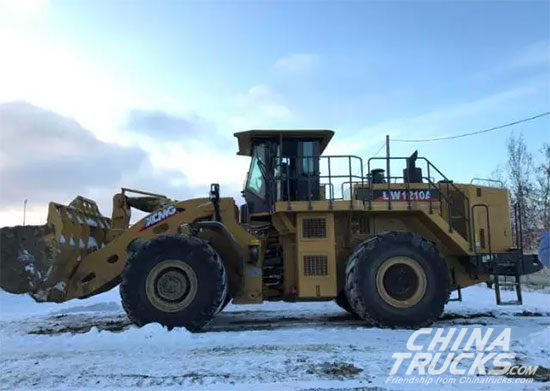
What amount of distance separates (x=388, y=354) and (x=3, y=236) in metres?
12.9

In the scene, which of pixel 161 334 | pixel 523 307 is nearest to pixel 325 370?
pixel 161 334

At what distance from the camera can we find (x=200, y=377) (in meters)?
5.76

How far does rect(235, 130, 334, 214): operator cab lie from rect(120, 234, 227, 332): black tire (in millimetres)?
1863

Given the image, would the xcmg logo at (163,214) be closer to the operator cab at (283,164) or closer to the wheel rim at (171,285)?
the wheel rim at (171,285)

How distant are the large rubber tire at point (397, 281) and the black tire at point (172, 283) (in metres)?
2.40

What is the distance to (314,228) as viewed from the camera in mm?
9680

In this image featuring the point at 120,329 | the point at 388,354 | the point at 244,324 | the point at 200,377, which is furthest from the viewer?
the point at 244,324

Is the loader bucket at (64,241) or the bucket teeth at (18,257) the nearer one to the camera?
the loader bucket at (64,241)

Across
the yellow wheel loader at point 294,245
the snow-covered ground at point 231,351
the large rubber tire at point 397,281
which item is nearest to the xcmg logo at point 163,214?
the yellow wheel loader at point 294,245

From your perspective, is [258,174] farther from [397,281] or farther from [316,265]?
[397,281]

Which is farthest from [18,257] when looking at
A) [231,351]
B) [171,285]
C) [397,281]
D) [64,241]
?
[397,281]

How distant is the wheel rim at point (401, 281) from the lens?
9102mm

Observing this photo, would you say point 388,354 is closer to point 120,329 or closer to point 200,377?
point 200,377

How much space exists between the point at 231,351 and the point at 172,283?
7.39 feet
